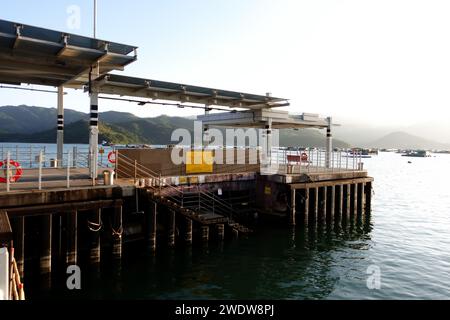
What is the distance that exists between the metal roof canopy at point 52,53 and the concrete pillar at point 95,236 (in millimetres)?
7475

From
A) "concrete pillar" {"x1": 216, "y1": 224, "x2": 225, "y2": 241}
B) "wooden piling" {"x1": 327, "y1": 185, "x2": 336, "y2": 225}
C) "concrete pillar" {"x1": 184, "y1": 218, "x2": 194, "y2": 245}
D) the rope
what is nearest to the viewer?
the rope

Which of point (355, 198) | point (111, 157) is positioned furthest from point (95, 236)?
point (355, 198)

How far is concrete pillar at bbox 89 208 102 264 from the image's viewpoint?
50.6 ft

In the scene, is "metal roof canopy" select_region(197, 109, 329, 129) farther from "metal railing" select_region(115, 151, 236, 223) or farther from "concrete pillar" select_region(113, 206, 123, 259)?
"concrete pillar" select_region(113, 206, 123, 259)

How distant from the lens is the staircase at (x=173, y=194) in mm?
18078

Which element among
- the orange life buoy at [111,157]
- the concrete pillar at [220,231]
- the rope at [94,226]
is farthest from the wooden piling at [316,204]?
the rope at [94,226]

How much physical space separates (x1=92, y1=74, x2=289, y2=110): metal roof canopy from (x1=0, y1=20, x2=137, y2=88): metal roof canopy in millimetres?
993

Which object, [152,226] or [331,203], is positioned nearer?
[152,226]

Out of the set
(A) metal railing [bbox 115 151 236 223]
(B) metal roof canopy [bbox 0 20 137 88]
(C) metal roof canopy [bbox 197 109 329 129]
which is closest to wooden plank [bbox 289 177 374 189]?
(A) metal railing [bbox 115 151 236 223]

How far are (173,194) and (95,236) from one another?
19.6 feet

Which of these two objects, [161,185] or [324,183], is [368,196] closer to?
[324,183]

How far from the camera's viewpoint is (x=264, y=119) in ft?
91.2

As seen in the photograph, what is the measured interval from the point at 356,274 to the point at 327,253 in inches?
120

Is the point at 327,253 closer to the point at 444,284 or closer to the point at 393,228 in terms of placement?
the point at 444,284
